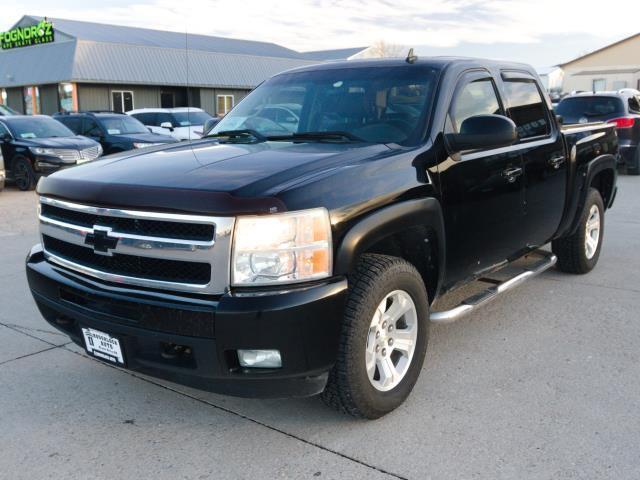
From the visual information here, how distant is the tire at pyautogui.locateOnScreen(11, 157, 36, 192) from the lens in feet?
43.9

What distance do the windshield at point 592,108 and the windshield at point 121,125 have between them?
10193 mm

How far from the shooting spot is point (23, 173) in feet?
44.4

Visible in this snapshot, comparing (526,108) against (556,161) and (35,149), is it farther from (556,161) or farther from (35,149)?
(35,149)

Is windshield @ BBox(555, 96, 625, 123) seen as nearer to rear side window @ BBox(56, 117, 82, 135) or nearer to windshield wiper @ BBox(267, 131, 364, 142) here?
windshield wiper @ BBox(267, 131, 364, 142)

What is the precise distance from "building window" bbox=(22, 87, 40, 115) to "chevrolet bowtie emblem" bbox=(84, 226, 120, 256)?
35.3 meters

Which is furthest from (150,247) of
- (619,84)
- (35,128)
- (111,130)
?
(619,84)

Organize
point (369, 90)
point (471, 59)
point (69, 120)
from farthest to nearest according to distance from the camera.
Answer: point (69, 120) < point (471, 59) < point (369, 90)

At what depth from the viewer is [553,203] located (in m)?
4.98

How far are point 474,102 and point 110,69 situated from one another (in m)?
30.6

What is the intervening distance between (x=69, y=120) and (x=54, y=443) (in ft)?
48.7

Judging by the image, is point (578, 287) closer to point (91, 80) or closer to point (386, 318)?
point (386, 318)

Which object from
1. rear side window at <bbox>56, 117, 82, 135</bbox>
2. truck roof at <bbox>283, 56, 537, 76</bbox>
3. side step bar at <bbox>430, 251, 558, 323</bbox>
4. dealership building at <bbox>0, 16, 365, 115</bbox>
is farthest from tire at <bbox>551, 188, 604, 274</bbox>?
dealership building at <bbox>0, 16, 365, 115</bbox>

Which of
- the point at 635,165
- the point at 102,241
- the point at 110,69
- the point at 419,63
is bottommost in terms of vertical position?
the point at 635,165

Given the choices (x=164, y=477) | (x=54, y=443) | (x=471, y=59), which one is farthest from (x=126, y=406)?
(x=471, y=59)
